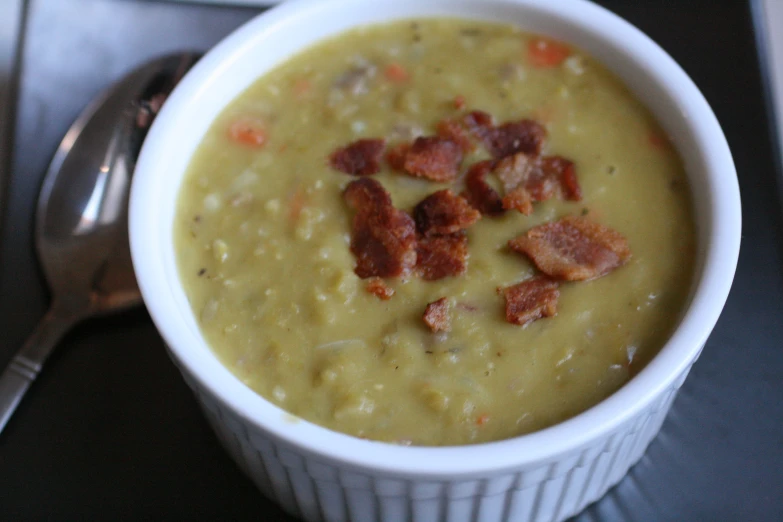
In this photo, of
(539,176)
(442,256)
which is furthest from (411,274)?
(539,176)

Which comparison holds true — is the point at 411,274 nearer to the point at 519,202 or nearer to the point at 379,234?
the point at 379,234

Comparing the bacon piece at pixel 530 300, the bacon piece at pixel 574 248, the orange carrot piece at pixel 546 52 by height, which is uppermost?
the orange carrot piece at pixel 546 52

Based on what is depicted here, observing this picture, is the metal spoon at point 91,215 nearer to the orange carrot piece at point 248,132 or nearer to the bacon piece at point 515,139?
the orange carrot piece at point 248,132

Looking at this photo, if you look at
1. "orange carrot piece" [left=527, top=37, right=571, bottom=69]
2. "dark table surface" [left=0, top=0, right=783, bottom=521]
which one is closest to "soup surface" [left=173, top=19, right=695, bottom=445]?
"orange carrot piece" [left=527, top=37, right=571, bottom=69]

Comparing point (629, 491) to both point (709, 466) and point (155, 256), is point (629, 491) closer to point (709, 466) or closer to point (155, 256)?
point (709, 466)

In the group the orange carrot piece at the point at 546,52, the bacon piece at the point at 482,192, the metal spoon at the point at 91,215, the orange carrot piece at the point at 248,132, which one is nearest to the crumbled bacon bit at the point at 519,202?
the bacon piece at the point at 482,192

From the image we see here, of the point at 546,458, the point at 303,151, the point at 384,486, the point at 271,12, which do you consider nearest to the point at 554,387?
the point at 546,458
